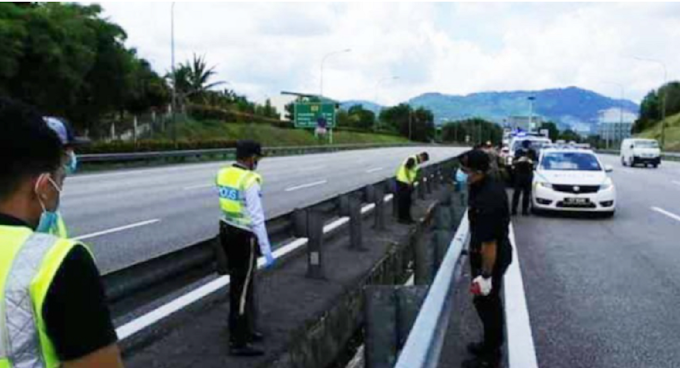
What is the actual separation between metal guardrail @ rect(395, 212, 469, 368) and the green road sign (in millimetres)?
66349

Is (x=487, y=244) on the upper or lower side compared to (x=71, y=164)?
lower

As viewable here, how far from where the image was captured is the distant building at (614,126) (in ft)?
381

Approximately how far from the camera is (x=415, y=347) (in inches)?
123

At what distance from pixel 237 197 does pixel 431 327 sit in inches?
126

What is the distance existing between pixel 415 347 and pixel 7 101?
179 cm

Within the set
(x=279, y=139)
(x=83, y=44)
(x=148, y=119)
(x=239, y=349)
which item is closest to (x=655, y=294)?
(x=239, y=349)

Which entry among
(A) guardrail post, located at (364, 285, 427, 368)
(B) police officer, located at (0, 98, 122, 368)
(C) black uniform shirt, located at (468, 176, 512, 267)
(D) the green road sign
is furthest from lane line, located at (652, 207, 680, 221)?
(D) the green road sign

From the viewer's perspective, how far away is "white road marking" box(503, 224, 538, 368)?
6.41 meters

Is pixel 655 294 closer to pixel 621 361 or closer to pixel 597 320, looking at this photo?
pixel 597 320

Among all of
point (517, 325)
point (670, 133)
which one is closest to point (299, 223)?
point (517, 325)

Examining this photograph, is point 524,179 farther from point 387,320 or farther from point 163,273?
point 387,320

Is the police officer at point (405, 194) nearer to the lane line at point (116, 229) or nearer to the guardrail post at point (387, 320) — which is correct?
the lane line at point (116, 229)

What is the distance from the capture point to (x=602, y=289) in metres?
9.48

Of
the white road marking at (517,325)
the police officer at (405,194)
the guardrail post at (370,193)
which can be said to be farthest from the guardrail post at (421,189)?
the white road marking at (517,325)
